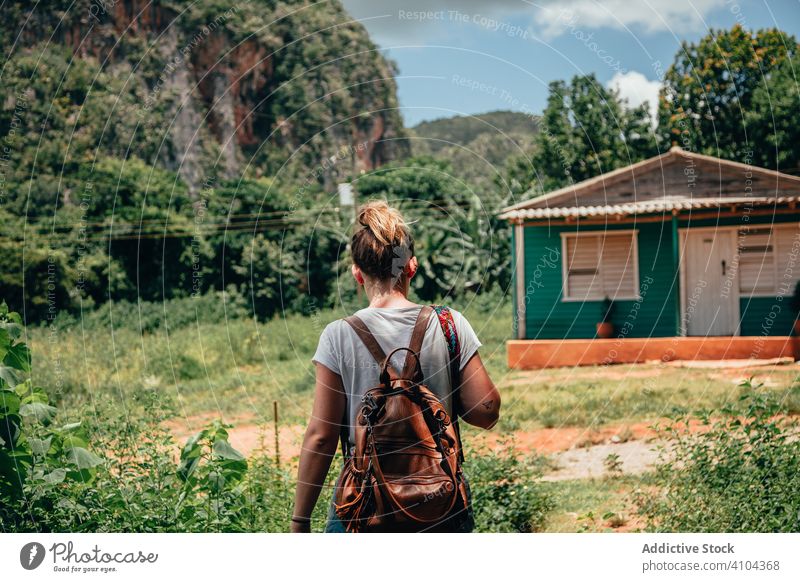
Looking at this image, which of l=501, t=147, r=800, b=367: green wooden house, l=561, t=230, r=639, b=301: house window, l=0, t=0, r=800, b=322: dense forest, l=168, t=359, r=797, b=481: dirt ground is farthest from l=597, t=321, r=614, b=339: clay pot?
l=168, t=359, r=797, b=481: dirt ground

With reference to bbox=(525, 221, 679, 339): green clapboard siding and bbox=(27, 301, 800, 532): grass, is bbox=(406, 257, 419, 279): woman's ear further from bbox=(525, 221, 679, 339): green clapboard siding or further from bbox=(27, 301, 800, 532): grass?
bbox=(525, 221, 679, 339): green clapboard siding

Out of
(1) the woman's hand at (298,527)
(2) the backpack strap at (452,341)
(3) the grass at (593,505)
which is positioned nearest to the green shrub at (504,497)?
(3) the grass at (593,505)

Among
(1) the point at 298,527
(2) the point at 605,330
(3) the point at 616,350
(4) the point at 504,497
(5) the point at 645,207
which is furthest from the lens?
(2) the point at 605,330

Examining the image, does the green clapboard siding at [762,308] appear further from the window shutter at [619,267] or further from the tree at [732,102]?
the tree at [732,102]

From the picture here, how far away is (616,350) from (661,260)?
2.00m

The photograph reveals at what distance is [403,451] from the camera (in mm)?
2459

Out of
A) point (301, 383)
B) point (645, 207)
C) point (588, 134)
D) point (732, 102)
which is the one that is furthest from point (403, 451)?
point (588, 134)

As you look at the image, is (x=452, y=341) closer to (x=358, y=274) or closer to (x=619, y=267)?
(x=358, y=274)

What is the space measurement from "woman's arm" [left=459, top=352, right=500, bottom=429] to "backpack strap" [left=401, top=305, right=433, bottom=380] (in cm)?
17

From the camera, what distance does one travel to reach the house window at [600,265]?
14.0 metres

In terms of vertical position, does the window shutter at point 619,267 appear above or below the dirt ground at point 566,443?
above

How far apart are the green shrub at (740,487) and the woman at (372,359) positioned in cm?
214

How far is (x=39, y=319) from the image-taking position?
673 inches

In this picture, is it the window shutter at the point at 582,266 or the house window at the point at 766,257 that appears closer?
the house window at the point at 766,257
